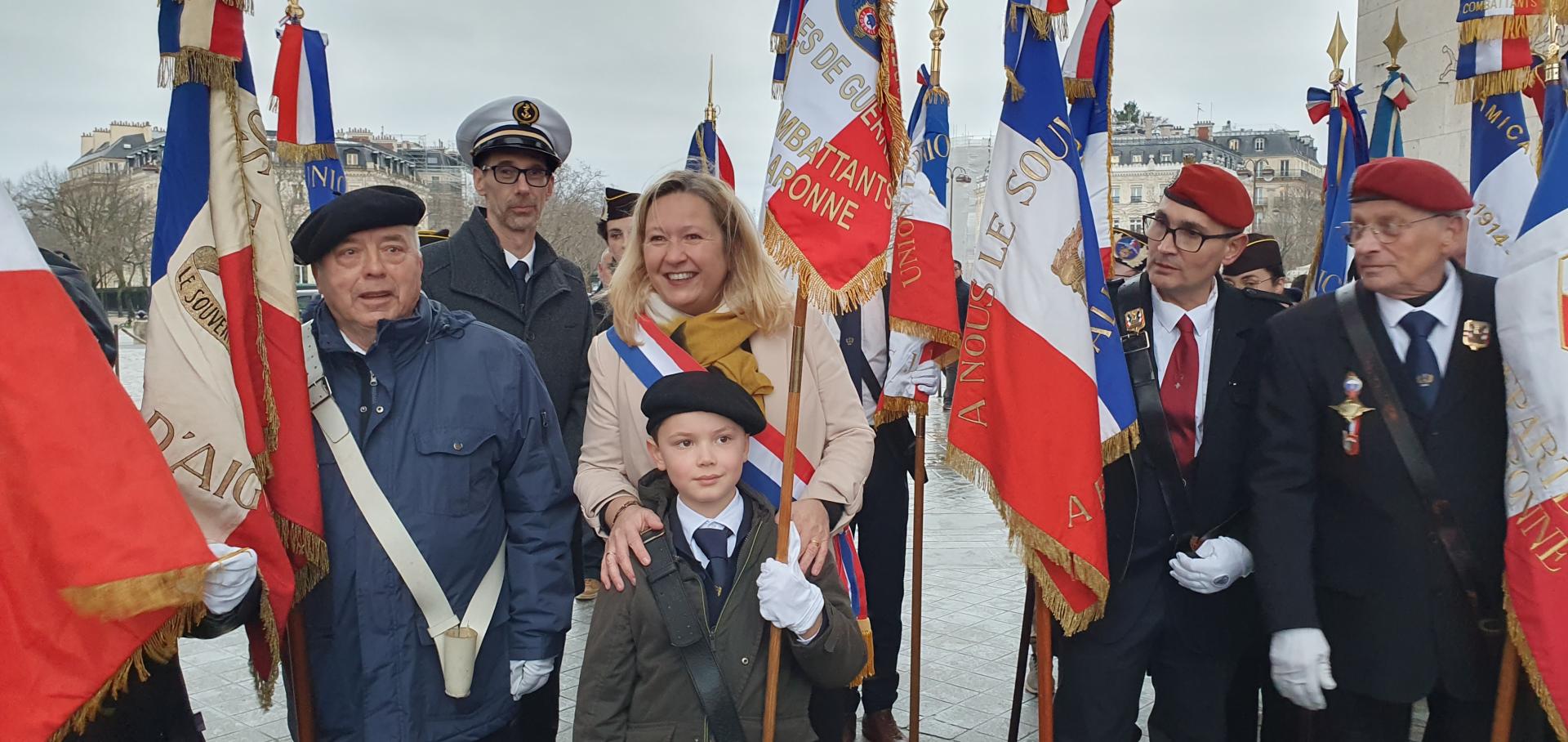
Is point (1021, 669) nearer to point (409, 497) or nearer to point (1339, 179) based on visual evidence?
point (409, 497)

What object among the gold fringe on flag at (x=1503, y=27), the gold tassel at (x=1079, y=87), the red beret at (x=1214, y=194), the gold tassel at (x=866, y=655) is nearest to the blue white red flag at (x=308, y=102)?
the gold tassel at (x=866, y=655)

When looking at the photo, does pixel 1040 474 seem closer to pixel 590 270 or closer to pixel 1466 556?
pixel 1466 556

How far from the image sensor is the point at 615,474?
3.04m

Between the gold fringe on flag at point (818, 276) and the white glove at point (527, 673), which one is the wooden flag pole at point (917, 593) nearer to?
the gold fringe on flag at point (818, 276)

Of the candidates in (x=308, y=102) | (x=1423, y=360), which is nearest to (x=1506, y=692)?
(x=1423, y=360)

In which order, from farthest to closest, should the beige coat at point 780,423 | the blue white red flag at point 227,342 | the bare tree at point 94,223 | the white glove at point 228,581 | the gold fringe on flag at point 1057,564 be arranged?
the bare tree at point 94,223
the gold fringe on flag at point 1057,564
the beige coat at point 780,423
the blue white red flag at point 227,342
the white glove at point 228,581

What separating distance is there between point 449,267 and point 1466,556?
12.0 feet

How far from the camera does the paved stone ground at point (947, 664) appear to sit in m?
4.73

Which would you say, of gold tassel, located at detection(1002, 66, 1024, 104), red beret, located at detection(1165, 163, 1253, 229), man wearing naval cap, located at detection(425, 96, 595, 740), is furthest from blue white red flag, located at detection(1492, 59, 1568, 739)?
man wearing naval cap, located at detection(425, 96, 595, 740)

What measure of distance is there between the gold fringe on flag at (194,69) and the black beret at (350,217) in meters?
0.41

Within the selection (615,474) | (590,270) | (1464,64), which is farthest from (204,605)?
(590,270)

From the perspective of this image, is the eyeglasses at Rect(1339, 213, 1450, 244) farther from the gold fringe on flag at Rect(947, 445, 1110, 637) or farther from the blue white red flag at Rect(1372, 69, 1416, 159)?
the blue white red flag at Rect(1372, 69, 1416, 159)

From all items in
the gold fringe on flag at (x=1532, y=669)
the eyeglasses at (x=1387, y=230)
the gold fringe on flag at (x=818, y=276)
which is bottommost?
the gold fringe on flag at (x=1532, y=669)

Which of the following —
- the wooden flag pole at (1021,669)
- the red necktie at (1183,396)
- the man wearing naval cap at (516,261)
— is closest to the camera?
the red necktie at (1183,396)
